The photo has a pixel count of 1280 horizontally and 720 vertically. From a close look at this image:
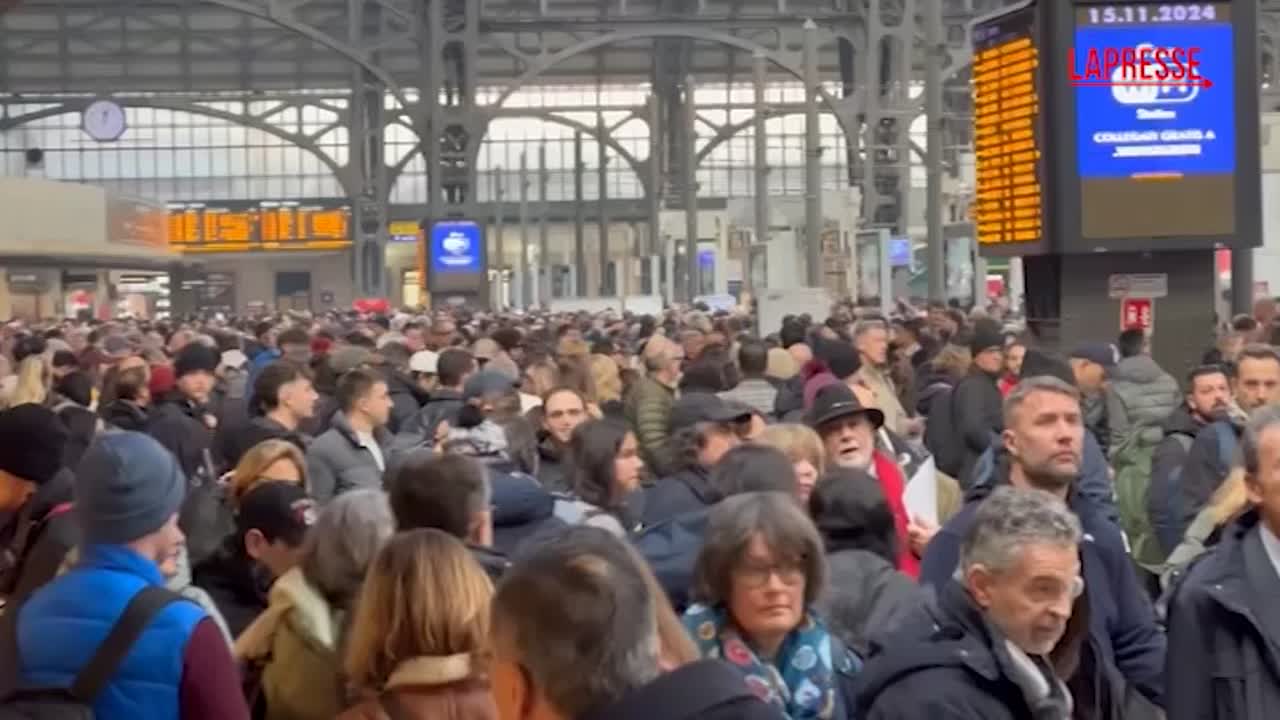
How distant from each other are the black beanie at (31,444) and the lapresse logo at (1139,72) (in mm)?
11218

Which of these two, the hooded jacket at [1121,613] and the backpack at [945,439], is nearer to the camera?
the hooded jacket at [1121,613]

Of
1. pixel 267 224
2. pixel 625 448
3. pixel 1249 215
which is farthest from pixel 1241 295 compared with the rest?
pixel 267 224

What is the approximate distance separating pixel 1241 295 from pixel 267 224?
63002 millimetres

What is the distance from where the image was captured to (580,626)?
11.0 feet

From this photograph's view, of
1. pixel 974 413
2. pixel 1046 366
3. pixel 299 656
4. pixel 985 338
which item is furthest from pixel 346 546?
pixel 985 338

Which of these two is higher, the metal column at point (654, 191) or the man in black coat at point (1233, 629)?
the metal column at point (654, 191)

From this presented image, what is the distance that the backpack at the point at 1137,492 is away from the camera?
1002 cm

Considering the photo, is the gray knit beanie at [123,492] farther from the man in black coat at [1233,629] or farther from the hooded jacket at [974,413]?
the hooded jacket at [974,413]

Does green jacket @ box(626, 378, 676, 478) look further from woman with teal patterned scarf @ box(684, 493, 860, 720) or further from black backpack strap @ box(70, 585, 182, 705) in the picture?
black backpack strap @ box(70, 585, 182, 705)

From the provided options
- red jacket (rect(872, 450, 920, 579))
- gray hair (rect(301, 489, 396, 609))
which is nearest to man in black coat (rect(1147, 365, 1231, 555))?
red jacket (rect(872, 450, 920, 579))

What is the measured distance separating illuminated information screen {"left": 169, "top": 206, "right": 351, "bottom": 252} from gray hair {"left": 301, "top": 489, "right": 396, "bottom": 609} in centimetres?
7663

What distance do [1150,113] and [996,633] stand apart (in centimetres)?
1301

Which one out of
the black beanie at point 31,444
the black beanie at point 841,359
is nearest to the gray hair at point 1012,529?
the black beanie at point 31,444

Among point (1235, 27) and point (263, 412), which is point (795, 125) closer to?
point (1235, 27)
